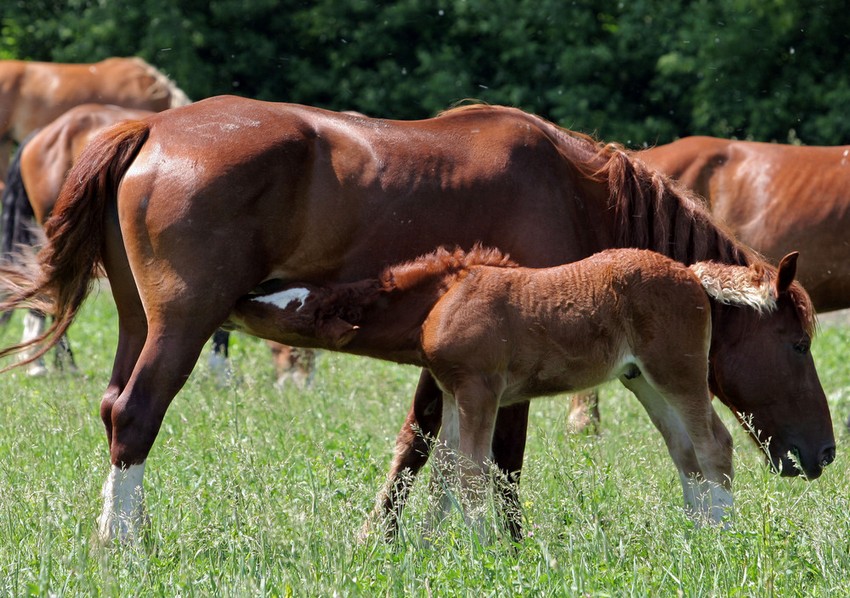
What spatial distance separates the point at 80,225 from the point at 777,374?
308 centimetres

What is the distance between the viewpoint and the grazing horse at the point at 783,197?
26.6 feet

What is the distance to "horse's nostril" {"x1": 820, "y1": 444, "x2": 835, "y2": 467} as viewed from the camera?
18.1 ft

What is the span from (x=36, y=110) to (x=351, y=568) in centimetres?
1090

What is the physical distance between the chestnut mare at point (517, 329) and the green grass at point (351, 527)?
33 centimetres

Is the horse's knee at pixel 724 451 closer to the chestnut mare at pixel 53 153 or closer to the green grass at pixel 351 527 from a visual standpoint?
the green grass at pixel 351 527

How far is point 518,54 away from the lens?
1697cm

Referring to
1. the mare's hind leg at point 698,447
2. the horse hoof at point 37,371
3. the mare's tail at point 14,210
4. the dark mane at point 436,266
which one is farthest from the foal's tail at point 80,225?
the mare's tail at point 14,210

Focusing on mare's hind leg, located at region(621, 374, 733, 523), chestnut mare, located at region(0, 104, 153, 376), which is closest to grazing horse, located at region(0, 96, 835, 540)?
mare's hind leg, located at region(621, 374, 733, 523)

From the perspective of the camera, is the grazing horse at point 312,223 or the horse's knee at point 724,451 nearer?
the grazing horse at point 312,223

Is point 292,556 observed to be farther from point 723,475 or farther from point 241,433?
point 241,433

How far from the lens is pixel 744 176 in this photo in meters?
8.50

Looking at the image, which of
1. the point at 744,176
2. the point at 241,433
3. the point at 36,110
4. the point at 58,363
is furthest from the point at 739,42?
the point at 241,433

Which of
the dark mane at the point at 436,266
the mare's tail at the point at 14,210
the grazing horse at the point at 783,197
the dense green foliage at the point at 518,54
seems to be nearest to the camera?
the dark mane at the point at 436,266

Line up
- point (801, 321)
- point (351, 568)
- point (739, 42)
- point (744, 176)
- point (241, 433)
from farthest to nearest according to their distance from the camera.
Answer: point (739, 42) → point (744, 176) → point (241, 433) → point (801, 321) → point (351, 568)
